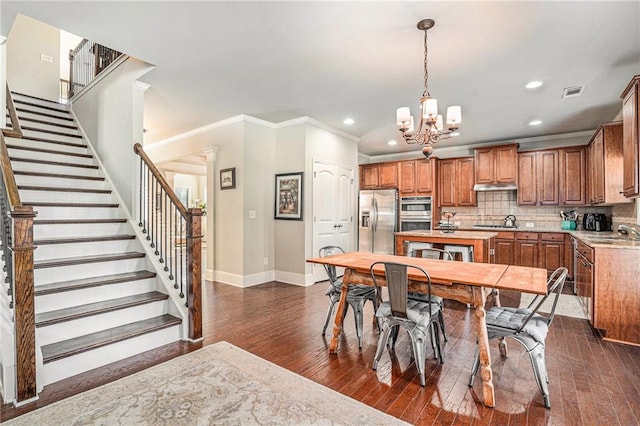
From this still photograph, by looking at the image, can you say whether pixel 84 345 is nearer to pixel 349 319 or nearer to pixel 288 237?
pixel 349 319

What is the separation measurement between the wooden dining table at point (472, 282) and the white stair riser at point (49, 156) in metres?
3.94

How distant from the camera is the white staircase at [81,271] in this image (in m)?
2.44

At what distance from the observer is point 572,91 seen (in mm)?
3908

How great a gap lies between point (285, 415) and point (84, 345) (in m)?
1.67

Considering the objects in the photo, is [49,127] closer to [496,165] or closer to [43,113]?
[43,113]

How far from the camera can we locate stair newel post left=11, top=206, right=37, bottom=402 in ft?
6.52

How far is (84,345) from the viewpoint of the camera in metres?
2.39

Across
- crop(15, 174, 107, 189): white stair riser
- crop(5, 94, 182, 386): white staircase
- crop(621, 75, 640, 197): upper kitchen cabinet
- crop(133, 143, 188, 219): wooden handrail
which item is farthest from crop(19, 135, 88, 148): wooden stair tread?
crop(621, 75, 640, 197): upper kitchen cabinet

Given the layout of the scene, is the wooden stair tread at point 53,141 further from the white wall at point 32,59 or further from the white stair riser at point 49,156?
the white wall at point 32,59

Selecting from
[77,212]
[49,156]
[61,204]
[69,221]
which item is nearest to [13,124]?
[49,156]

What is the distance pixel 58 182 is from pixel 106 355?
2.62m

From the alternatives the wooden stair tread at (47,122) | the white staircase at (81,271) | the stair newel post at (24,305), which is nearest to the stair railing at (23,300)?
the stair newel post at (24,305)

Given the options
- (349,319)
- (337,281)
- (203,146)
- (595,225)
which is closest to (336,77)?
(337,281)

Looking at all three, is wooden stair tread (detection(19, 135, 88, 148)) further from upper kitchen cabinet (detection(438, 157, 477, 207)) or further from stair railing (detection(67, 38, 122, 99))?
upper kitchen cabinet (detection(438, 157, 477, 207))
